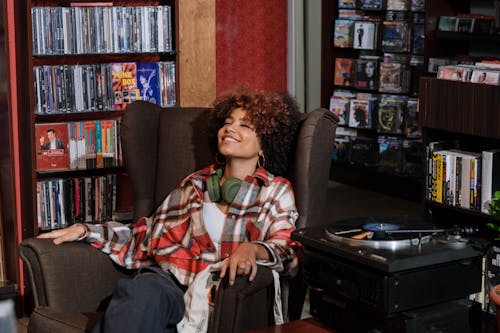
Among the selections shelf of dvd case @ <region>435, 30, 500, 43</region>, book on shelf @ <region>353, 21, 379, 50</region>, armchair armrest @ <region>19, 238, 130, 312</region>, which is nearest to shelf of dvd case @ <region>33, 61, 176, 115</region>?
armchair armrest @ <region>19, 238, 130, 312</region>

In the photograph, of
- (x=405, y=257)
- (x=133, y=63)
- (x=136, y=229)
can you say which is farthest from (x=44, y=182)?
(x=405, y=257)

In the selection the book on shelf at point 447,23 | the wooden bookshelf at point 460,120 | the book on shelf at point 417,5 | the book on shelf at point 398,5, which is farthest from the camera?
the book on shelf at point 398,5

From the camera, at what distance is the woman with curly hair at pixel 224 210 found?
9.42 ft

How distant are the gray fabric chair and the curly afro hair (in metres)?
0.04

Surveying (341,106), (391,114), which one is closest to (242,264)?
(391,114)

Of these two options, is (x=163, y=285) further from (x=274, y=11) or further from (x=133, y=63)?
(x=274, y=11)

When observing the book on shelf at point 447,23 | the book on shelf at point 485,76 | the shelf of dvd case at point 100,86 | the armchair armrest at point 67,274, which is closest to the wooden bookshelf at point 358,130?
the book on shelf at point 447,23

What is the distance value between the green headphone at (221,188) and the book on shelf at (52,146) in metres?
1.25

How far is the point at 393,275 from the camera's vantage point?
222cm

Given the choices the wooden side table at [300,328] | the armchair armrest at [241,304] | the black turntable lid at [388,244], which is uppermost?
the black turntable lid at [388,244]

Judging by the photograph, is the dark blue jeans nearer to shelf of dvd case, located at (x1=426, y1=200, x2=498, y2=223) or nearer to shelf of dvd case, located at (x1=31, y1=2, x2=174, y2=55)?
shelf of dvd case, located at (x1=426, y1=200, x2=498, y2=223)

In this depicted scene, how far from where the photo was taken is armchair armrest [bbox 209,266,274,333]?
2.48m

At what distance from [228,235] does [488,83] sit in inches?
50.8

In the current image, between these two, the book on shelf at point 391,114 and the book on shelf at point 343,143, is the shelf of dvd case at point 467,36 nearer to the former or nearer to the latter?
the book on shelf at point 391,114
